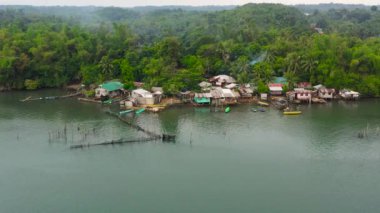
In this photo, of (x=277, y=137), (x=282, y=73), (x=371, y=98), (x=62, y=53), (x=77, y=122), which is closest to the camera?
(x=277, y=137)

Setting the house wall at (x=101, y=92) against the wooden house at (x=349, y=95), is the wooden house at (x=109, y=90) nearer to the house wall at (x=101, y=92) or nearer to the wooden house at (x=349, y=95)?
the house wall at (x=101, y=92)

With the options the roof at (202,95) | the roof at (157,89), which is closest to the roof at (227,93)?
the roof at (202,95)

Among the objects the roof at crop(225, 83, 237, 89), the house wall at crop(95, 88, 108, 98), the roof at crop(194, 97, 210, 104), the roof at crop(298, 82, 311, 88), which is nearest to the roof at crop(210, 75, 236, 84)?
the roof at crop(225, 83, 237, 89)

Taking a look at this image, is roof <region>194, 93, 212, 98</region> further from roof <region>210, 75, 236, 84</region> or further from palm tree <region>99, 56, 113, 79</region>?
palm tree <region>99, 56, 113, 79</region>

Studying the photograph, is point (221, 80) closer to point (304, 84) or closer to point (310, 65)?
point (304, 84)

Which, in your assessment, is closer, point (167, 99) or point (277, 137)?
point (277, 137)

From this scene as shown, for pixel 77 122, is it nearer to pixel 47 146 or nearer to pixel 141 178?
pixel 47 146

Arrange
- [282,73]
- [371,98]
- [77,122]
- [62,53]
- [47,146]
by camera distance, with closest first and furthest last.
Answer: [47,146]
[77,122]
[371,98]
[282,73]
[62,53]

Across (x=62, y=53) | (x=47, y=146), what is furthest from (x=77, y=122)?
(x=62, y=53)
